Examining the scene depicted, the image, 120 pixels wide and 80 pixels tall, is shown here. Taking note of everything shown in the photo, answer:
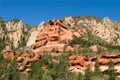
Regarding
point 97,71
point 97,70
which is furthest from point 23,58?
point 97,71

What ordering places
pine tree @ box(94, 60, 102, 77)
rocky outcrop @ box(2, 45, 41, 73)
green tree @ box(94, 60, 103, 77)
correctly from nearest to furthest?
green tree @ box(94, 60, 103, 77) < pine tree @ box(94, 60, 102, 77) < rocky outcrop @ box(2, 45, 41, 73)

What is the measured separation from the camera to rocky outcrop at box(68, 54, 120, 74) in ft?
497

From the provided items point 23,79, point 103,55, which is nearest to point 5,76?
point 23,79

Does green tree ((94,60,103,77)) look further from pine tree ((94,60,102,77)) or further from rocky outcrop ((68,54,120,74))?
rocky outcrop ((68,54,120,74))

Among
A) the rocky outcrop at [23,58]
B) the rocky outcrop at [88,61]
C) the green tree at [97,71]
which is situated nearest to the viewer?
the green tree at [97,71]

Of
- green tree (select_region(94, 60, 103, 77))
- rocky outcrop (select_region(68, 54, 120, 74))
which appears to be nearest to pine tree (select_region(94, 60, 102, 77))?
green tree (select_region(94, 60, 103, 77))

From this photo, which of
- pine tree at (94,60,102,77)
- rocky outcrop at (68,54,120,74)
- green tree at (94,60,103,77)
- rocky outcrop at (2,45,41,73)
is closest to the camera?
green tree at (94,60,103,77)

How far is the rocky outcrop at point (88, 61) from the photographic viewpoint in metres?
152

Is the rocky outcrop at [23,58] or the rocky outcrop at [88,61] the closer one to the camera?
the rocky outcrop at [23,58]

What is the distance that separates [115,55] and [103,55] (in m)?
6.06

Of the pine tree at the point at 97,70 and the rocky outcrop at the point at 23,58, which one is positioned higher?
the rocky outcrop at the point at 23,58

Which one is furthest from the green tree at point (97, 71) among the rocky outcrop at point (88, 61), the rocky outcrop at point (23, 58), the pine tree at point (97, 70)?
the rocky outcrop at point (23, 58)

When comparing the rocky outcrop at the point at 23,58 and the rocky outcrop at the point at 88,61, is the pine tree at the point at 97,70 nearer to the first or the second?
the rocky outcrop at the point at 88,61

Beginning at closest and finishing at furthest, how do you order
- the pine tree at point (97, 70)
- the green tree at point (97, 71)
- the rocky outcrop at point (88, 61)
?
the green tree at point (97, 71), the pine tree at point (97, 70), the rocky outcrop at point (88, 61)
